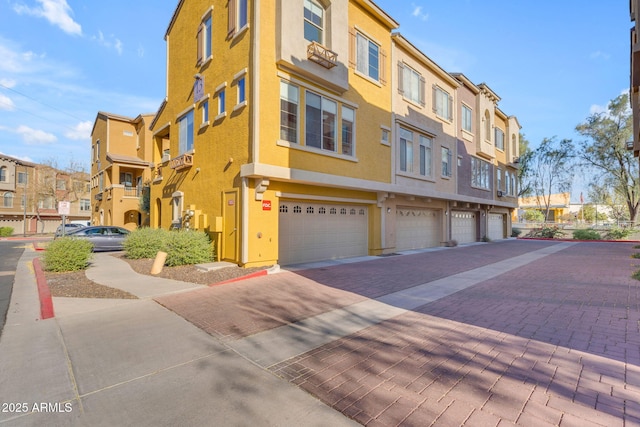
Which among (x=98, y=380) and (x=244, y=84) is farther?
(x=244, y=84)

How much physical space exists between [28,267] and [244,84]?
10.6 m

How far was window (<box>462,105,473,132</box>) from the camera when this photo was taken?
21.2 meters

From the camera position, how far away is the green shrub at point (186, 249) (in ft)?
33.9

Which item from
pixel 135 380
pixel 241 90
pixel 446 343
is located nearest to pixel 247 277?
pixel 135 380

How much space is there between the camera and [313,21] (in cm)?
1153

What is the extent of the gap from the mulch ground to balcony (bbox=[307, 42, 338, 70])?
740 cm

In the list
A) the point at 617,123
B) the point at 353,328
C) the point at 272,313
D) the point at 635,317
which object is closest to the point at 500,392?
the point at 353,328

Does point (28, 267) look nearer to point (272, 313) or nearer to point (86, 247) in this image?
point (86, 247)

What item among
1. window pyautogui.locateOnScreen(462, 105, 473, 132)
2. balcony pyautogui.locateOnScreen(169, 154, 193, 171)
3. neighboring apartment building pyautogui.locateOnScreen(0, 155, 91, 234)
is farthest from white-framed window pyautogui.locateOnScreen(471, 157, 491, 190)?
neighboring apartment building pyautogui.locateOnScreen(0, 155, 91, 234)

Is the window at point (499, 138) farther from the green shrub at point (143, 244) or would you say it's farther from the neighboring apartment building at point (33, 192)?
the neighboring apartment building at point (33, 192)

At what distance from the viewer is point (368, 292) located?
7.35m

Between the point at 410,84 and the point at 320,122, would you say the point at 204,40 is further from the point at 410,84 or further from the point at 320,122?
the point at 410,84

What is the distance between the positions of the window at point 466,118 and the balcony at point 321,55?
529 inches

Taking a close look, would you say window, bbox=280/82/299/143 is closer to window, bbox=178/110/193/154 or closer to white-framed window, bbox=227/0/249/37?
white-framed window, bbox=227/0/249/37
